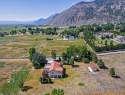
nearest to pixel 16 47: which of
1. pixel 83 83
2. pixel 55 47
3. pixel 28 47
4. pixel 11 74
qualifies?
pixel 28 47

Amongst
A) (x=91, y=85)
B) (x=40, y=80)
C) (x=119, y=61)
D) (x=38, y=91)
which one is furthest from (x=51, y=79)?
(x=119, y=61)

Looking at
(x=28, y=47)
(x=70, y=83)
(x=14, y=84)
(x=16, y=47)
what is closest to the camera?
(x=70, y=83)

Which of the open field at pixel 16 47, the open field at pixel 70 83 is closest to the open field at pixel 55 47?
the open field at pixel 16 47

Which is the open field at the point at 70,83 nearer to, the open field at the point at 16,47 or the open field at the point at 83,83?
the open field at the point at 83,83

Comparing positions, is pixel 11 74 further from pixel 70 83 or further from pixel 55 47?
pixel 55 47

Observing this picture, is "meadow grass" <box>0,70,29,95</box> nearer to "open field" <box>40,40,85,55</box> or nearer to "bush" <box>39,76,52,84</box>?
"bush" <box>39,76,52,84</box>

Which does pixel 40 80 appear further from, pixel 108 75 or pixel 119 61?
pixel 119 61

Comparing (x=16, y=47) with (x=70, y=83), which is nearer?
(x=70, y=83)

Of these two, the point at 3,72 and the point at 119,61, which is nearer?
the point at 3,72
